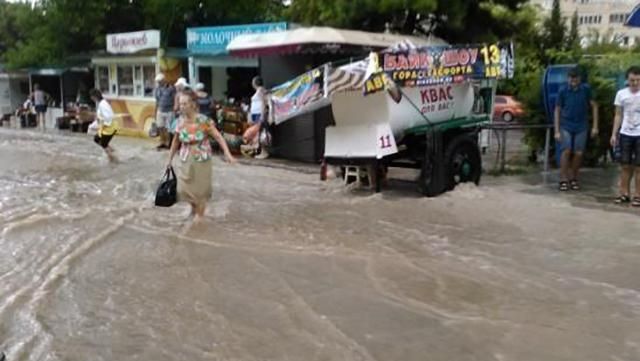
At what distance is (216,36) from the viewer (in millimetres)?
17953

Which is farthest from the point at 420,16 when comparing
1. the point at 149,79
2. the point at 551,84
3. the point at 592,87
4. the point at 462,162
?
the point at 462,162

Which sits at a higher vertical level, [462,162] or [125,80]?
[125,80]

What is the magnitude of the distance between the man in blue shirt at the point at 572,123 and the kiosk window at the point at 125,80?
617 inches

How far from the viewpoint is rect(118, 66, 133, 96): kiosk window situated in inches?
904

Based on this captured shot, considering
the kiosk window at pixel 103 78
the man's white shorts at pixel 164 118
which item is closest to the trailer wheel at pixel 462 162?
the man's white shorts at pixel 164 118

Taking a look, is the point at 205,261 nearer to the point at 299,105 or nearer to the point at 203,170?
the point at 203,170

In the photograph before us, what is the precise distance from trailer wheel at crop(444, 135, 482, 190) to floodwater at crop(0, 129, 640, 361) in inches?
10.9

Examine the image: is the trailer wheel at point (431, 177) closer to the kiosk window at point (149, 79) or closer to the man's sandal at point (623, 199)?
the man's sandal at point (623, 199)

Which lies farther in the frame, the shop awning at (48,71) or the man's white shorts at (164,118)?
the shop awning at (48,71)

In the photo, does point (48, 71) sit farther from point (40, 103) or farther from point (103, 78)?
point (103, 78)

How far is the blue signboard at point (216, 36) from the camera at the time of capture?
16.6 meters

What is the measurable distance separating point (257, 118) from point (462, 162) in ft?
18.2

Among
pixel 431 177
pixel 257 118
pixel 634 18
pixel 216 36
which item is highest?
pixel 216 36

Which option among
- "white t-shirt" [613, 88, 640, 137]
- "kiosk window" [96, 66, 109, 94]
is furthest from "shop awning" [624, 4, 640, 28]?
"kiosk window" [96, 66, 109, 94]
